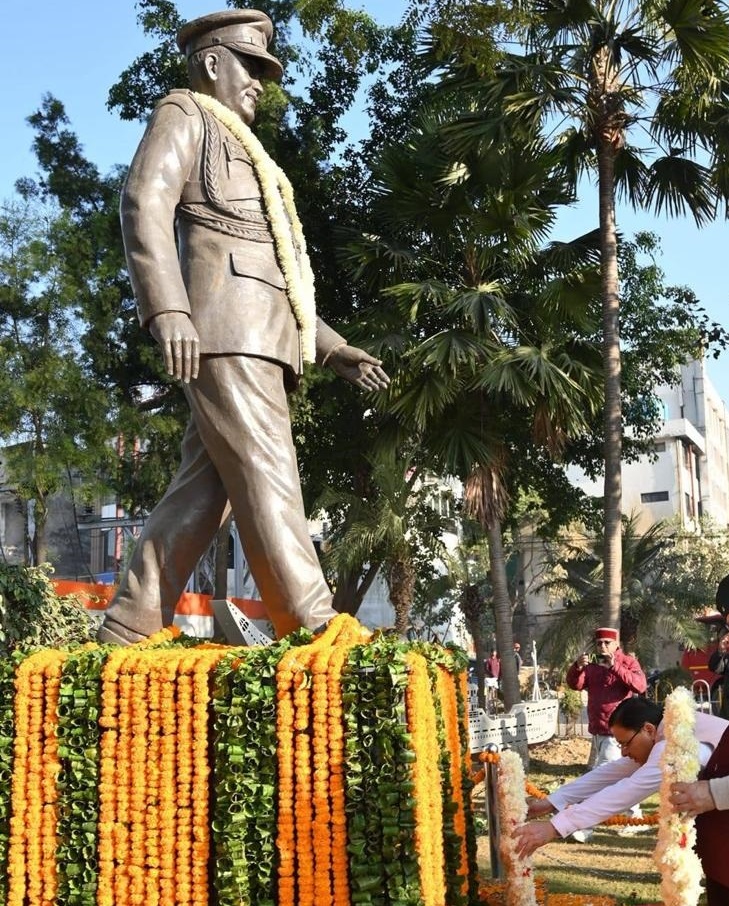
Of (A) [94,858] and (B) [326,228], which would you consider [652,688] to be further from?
(A) [94,858]

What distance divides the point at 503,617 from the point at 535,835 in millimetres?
11153

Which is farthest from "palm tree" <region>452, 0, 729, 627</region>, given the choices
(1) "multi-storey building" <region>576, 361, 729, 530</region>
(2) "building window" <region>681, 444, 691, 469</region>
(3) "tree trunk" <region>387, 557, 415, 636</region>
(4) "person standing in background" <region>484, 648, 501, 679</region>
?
(2) "building window" <region>681, 444, 691, 469</region>

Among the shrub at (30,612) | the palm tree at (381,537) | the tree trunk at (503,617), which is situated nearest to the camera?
the shrub at (30,612)

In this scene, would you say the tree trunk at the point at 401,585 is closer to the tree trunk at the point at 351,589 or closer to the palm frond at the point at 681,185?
the tree trunk at the point at 351,589

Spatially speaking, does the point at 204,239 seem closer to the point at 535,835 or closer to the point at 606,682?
the point at 535,835

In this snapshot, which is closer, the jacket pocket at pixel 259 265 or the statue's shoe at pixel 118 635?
the statue's shoe at pixel 118 635

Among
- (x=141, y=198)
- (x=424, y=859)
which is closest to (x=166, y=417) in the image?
(x=141, y=198)

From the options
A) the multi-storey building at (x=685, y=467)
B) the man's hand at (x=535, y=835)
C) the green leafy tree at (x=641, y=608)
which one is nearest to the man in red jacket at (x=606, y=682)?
the man's hand at (x=535, y=835)

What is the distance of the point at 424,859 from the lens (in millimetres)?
3889

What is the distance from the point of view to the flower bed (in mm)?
3912

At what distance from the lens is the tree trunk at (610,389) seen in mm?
13078

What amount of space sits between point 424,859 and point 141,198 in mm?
2718

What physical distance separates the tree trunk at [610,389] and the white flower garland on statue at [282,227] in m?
8.28

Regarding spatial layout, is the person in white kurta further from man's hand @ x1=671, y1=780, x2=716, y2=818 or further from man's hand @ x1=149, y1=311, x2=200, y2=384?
man's hand @ x1=149, y1=311, x2=200, y2=384
